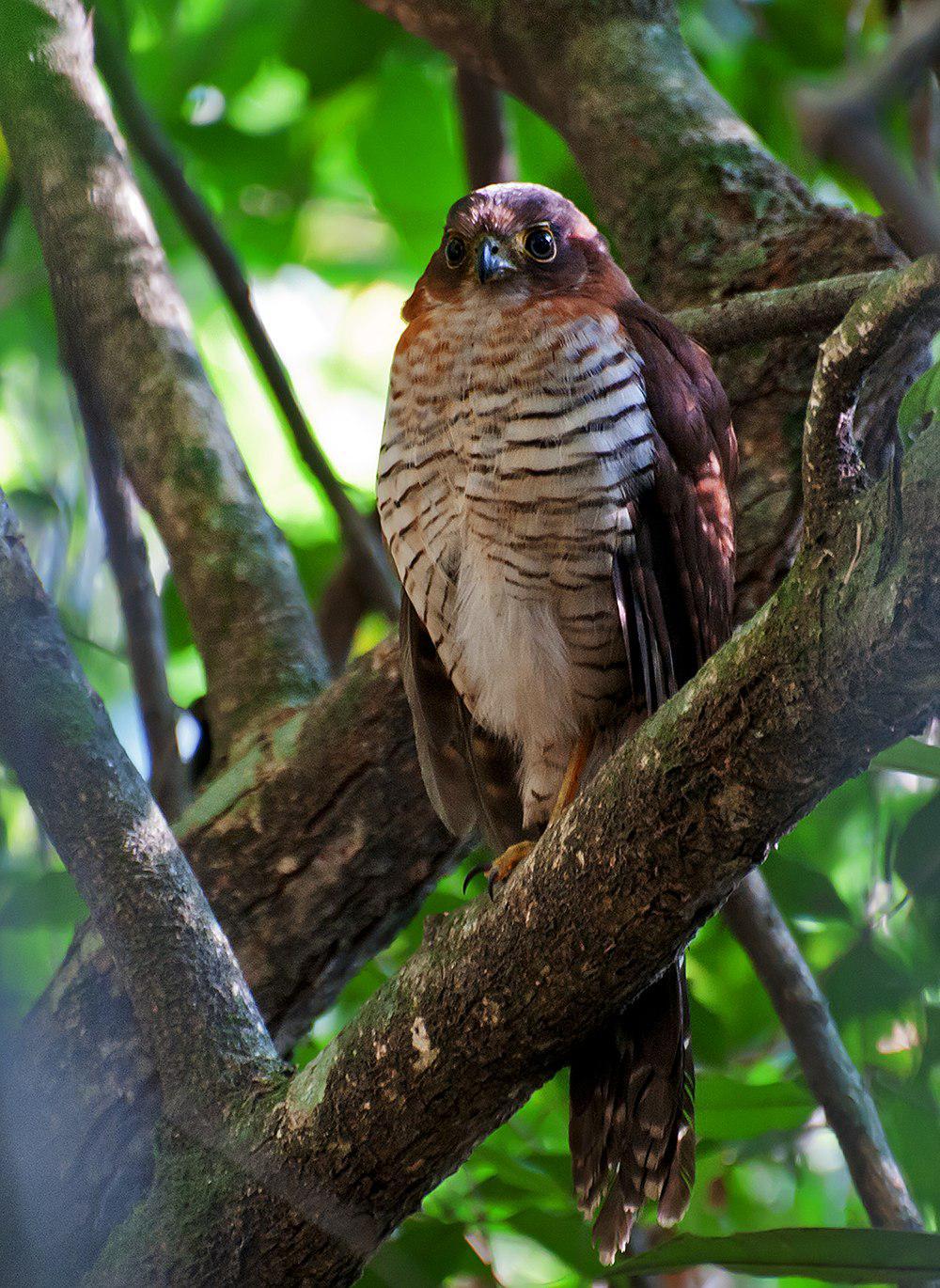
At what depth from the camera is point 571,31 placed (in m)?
3.62

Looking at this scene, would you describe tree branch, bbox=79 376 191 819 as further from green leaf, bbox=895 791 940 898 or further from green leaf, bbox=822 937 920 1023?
green leaf, bbox=895 791 940 898

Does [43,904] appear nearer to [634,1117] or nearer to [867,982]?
[634,1117]

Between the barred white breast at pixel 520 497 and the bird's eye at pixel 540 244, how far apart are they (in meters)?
0.22

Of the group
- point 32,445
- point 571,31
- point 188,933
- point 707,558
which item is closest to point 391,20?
point 571,31

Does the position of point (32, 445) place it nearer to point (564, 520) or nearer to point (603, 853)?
point (564, 520)

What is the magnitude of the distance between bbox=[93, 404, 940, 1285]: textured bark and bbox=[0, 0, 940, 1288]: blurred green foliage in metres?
0.17

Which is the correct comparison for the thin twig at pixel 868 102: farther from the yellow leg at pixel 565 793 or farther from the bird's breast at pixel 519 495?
the yellow leg at pixel 565 793

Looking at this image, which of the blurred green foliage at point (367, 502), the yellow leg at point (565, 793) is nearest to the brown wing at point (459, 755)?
the yellow leg at point (565, 793)

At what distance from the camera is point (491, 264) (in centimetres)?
285

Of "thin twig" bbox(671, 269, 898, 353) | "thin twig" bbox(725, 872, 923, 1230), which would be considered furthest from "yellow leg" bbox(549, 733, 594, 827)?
"thin twig" bbox(671, 269, 898, 353)

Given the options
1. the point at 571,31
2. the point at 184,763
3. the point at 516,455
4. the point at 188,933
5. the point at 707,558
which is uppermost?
the point at 571,31

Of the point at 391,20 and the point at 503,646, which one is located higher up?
the point at 391,20

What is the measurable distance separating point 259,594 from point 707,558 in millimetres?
1244

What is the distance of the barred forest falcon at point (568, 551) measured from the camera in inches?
88.7
